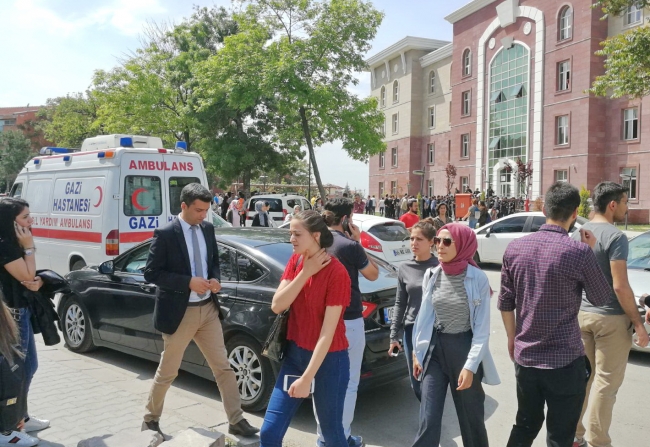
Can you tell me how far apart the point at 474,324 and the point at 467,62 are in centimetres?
4191

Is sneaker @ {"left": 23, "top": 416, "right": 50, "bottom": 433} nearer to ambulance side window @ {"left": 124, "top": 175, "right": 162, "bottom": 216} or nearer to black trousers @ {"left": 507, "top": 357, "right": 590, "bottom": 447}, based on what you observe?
black trousers @ {"left": 507, "top": 357, "right": 590, "bottom": 447}

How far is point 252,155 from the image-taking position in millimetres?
29141

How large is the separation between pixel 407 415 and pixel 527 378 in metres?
1.87

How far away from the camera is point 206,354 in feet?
13.8

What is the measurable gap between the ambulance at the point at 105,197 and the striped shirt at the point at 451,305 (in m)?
6.47

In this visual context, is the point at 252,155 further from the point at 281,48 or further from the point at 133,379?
the point at 133,379

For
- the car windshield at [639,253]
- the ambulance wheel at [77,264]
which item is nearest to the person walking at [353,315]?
the car windshield at [639,253]

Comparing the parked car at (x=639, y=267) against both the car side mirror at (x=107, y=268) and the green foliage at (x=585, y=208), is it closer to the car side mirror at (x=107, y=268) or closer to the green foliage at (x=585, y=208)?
the car side mirror at (x=107, y=268)

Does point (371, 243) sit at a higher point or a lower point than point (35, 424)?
higher

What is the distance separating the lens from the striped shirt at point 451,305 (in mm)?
3301

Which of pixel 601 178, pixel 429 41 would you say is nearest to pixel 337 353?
pixel 601 178

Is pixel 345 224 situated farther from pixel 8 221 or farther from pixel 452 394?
pixel 8 221

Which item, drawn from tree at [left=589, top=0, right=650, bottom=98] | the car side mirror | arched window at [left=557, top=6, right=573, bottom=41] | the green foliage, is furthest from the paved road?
arched window at [left=557, top=6, right=573, bottom=41]

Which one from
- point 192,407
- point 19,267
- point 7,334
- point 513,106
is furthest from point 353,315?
point 513,106
